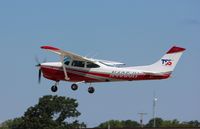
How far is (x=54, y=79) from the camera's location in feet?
254

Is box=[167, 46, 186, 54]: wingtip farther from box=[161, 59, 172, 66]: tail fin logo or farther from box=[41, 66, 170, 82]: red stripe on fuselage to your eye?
box=[41, 66, 170, 82]: red stripe on fuselage

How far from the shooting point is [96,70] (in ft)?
251

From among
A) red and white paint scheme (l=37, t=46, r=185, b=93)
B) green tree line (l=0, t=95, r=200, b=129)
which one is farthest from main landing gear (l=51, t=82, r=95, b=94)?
green tree line (l=0, t=95, r=200, b=129)

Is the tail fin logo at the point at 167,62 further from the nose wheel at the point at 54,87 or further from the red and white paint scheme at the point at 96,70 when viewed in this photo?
the nose wheel at the point at 54,87

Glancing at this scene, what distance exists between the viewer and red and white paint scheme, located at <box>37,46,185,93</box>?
246 ft

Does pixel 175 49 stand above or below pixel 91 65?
above

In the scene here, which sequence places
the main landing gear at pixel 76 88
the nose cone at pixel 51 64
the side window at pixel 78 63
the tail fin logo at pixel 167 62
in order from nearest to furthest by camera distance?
the tail fin logo at pixel 167 62, the side window at pixel 78 63, the main landing gear at pixel 76 88, the nose cone at pixel 51 64

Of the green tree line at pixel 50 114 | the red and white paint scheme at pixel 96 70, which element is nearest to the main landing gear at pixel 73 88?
the red and white paint scheme at pixel 96 70

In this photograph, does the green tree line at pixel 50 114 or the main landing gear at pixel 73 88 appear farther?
the green tree line at pixel 50 114

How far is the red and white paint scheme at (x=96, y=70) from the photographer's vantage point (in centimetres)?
7512

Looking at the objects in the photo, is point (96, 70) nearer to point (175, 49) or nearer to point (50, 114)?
point (175, 49)

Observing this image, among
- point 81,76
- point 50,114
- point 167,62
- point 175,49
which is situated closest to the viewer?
point 167,62

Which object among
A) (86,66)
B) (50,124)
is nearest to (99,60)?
(86,66)

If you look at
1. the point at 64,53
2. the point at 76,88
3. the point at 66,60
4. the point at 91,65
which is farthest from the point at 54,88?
the point at 91,65
